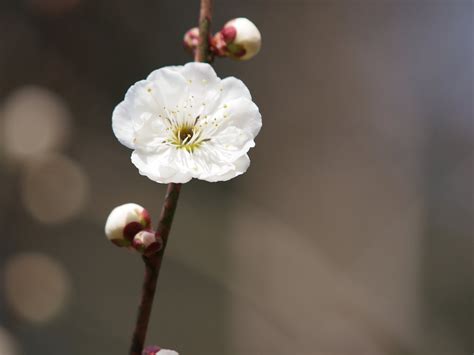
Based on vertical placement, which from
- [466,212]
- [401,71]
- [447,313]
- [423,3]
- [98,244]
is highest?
[423,3]

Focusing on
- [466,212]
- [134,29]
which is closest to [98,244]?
[134,29]

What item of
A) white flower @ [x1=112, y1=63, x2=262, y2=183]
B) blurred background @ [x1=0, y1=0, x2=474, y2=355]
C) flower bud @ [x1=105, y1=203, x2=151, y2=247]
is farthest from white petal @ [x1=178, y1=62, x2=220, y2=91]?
blurred background @ [x1=0, y1=0, x2=474, y2=355]

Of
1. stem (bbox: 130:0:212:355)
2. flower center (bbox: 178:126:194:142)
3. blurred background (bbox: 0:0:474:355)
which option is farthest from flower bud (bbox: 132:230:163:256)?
blurred background (bbox: 0:0:474:355)

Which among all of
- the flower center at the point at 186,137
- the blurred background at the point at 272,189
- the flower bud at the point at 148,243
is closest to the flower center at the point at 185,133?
the flower center at the point at 186,137

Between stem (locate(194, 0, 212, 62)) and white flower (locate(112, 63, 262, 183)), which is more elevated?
stem (locate(194, 0, 212, 62))

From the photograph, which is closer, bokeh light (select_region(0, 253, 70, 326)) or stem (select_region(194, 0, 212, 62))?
stem (select_region(194, 0, 212, 62))

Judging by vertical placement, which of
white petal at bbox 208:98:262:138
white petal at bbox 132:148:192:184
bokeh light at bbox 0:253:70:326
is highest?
white petal at bbox 208:98:262:138

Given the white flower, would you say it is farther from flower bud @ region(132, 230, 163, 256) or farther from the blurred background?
the blurred background

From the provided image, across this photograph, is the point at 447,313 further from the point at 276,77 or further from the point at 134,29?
the point at 134,29
